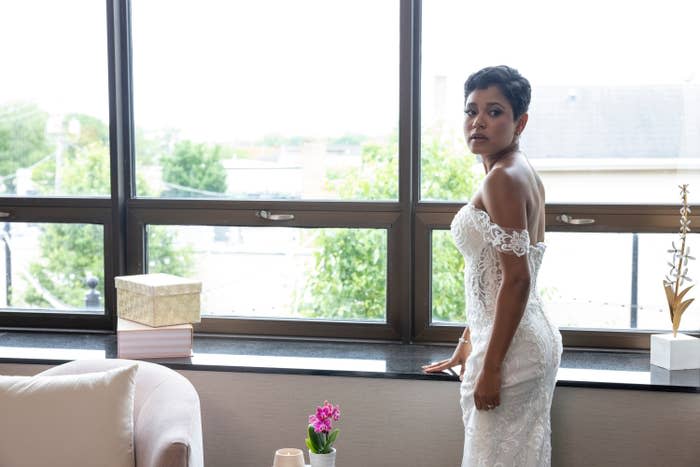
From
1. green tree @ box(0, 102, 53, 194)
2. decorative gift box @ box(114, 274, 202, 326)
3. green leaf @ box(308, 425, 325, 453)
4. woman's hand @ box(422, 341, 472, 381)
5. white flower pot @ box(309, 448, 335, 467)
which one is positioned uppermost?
green tree @ box(0, 102, 53, 194)

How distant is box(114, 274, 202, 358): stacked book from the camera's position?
9.93 ft

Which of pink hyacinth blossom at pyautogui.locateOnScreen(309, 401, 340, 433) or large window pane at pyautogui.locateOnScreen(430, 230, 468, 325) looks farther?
large window pane at pyautogui.locateOnScreen(430, 230, 468, 325)

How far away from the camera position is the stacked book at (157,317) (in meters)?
3.03

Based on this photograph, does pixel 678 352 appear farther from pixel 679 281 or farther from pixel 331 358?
pixel 331 358

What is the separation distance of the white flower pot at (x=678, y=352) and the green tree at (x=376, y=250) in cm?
71

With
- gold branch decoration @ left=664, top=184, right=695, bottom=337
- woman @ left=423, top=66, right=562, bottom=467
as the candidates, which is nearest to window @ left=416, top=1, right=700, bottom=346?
gold branch decoration @ left=664, top=184, right=695, bottom=337

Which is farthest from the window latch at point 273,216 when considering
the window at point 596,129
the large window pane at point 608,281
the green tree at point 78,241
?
the large window pane at point 608,281

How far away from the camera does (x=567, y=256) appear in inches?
127

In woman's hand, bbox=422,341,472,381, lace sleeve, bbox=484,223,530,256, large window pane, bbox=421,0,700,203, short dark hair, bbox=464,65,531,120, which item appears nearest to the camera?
lace sleeve, bbox=484,223,530,256

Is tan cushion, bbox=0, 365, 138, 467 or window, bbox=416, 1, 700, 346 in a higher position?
window, bbox=416, 1, 700, 346

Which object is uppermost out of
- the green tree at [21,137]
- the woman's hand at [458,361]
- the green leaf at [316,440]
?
the green tree at [21,137]

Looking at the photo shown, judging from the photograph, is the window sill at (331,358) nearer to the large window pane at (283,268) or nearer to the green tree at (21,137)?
the large window pane at (283,268)

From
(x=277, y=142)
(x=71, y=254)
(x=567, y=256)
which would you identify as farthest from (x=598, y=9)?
(x=71, y=254)

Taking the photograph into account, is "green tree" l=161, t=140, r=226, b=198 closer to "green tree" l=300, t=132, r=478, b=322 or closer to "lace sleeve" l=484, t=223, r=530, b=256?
"green tree" l=300, t=132, r=478, b=322
